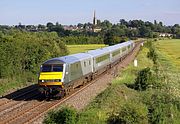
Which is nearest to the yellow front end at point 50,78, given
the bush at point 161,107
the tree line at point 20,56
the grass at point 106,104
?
the grass at point 106,104

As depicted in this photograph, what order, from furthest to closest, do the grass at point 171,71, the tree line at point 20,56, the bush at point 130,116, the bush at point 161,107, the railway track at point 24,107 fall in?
1. the tree line at point 20,56
2. the grass at point 171,71
3. the railway track at point 24,107
4. the bush at point 161,107
5. the bush at point 130,116

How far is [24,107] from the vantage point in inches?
841

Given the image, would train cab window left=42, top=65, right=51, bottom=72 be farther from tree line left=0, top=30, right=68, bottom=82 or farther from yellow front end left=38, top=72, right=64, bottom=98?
tree line left=0, top=30, right=68, bottom=82

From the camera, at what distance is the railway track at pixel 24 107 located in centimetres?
1827

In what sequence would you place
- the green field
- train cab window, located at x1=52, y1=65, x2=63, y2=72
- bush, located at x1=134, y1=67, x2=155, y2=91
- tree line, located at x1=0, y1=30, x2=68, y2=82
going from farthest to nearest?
the green field < tree line, located at x1=0, y1=30, x2=68, y2=82 < bush, located at x1=134, y1=67, x2=155, y2=91 < train cab window, located at x1=52, y1=65, x2=63, y2=72

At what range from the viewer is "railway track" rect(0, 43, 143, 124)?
18266 millimetres

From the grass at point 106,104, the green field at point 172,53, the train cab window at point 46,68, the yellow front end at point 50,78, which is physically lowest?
the green field at point 172,53

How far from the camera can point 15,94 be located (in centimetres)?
2598

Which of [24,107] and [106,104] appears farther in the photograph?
[24,107]

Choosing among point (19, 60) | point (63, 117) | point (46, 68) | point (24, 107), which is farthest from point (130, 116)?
point (19, 60)

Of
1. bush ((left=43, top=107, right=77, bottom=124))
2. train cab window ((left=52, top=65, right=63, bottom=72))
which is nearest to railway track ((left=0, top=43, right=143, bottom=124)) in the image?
train cab window ((left=52, top=65, right=63, bottom=72))

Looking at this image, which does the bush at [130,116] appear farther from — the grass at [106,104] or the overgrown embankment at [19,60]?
the overgrown embankment at [19,60]

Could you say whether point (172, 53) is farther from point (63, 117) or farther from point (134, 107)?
point (63, 117)

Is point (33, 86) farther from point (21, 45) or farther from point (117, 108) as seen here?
point (117, 108)
